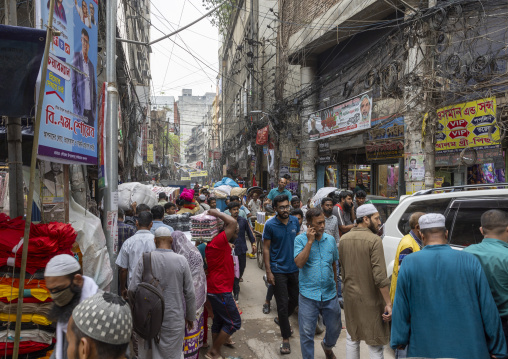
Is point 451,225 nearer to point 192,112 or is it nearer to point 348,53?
point 348,53

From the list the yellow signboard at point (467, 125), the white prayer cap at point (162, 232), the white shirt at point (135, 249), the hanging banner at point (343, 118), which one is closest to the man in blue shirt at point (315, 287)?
the white prayer cap at point (162, 232)

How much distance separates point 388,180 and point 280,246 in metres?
10.4

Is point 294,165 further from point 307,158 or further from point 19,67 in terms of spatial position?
point 19,67

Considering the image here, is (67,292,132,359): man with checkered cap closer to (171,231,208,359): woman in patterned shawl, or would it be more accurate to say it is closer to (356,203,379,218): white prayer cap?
(171,231,208,359): woman in patterned shawl

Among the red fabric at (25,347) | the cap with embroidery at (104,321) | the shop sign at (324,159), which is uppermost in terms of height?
the shop sign at (324,159)

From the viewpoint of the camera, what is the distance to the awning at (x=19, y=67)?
9.63 feet

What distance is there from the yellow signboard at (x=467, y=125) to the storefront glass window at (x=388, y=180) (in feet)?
13.5

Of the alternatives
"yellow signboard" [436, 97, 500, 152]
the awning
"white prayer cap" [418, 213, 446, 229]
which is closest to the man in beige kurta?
"white prayer cap" [418, 213, 446, 229]

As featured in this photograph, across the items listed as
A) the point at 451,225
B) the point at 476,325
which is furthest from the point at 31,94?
the point at 451,225

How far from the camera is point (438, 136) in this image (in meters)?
9.36

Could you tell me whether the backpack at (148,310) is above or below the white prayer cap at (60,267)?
below

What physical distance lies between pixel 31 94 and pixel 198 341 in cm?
318

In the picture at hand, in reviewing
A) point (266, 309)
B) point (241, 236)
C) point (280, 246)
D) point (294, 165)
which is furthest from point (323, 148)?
point (280, 246)

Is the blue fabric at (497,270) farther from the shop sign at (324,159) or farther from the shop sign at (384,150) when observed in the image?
the shop sign at (324,159)
